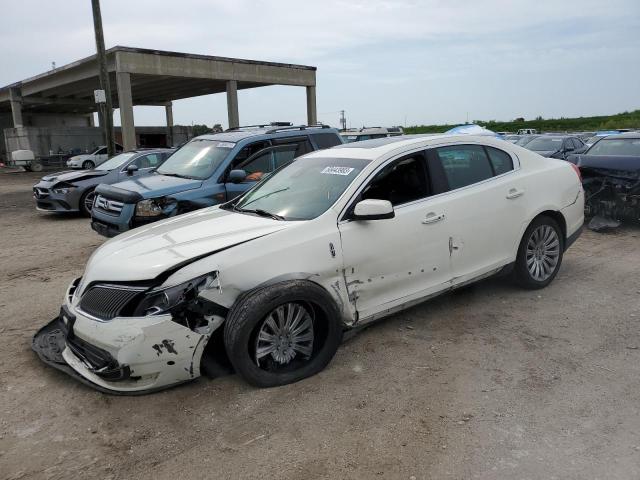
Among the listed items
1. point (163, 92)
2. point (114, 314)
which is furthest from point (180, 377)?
point (163, 92)

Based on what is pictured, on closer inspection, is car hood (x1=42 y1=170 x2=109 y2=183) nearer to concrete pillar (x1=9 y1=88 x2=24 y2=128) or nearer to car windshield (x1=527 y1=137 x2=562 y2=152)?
car windshield (x1=527 y1=137 x2=562 y2=152)

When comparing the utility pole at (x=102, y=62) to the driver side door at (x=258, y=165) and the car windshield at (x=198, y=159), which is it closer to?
the car windshield at (x=198, y=159)

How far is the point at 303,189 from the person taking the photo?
14.6 ft

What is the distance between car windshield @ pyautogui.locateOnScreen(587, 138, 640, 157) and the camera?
8845 mm

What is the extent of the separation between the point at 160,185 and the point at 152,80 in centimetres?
2382

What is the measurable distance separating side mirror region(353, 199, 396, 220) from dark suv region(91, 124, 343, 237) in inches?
124

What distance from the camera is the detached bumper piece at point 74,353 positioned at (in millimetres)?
3311

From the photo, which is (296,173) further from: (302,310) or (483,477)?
(483,477)

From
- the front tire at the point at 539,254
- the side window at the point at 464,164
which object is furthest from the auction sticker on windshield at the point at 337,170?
the front tire at the point at 539,254

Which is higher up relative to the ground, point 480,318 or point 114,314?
point 114,314

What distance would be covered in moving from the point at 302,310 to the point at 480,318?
1940mm

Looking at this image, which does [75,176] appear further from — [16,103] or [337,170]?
[16,103]

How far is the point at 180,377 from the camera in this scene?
11.2 feet

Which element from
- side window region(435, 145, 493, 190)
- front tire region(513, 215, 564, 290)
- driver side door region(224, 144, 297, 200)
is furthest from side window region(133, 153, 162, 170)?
front tire region(513, 215, 564, 290)
